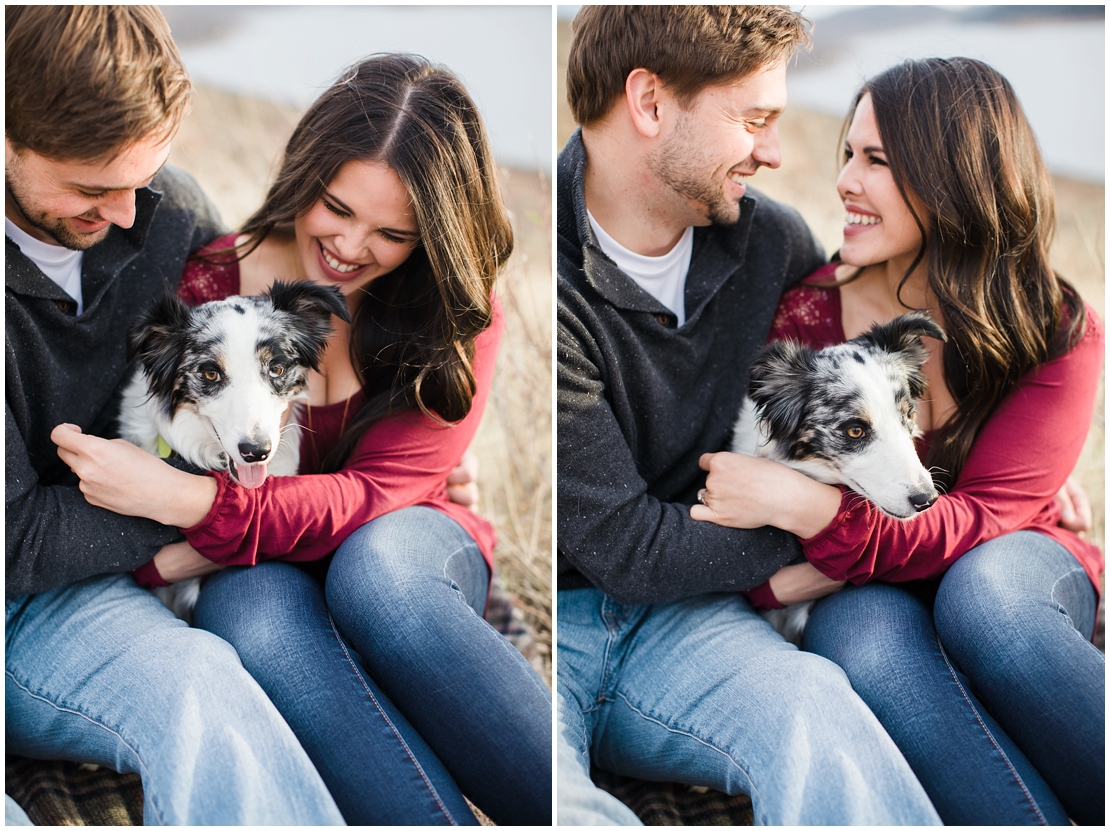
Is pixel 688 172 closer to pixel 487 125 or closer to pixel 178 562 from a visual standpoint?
pixel 487 125

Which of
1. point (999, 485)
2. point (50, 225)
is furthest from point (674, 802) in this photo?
point (50, 225)

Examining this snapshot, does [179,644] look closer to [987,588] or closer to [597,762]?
[597,762]

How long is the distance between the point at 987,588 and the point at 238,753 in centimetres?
190

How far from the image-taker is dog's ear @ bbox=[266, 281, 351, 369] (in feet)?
7.49

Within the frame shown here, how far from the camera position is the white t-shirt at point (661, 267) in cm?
232

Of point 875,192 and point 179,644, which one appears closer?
point 179,644

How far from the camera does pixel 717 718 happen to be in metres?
2.06

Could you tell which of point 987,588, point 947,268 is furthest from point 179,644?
point 947,268

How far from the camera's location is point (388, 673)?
6.96 feet

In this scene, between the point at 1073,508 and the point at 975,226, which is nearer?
the point at 975,226

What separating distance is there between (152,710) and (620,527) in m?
1.23

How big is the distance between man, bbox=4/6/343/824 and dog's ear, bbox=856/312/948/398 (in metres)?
1.83

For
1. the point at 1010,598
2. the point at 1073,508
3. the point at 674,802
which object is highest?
the point at 1073,508

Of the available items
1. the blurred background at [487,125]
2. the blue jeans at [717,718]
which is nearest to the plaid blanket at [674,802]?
the blue jeans at [717,718]
